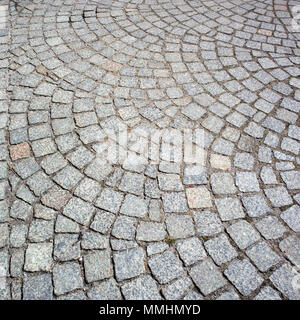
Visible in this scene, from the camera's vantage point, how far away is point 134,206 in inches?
105

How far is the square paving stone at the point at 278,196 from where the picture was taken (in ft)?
Answer: 8.94

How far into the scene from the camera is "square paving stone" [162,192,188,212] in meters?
2.67

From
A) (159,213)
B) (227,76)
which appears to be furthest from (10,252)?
(227,76)

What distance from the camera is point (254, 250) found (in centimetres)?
243

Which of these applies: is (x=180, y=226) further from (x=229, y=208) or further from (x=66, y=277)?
(x=66, y=277)

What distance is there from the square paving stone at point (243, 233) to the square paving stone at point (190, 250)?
0.31 metres

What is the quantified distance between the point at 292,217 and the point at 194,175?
0.95m

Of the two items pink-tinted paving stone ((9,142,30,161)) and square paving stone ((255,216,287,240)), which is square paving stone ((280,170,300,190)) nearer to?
square paving stone ((255,216,287,240))

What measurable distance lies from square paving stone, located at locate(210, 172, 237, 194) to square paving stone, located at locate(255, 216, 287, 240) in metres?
0.38

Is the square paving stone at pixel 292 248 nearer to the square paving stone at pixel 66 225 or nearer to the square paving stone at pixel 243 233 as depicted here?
the square paving stone at pixel 243 233

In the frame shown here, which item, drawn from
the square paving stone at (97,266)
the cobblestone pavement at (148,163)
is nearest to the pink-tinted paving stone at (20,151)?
the cobblestone pavement at (148,163)

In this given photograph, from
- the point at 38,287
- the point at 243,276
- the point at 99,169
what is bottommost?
the point at 38,287

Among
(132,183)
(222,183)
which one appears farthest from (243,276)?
(132,183)
